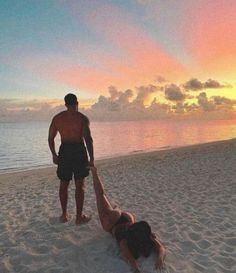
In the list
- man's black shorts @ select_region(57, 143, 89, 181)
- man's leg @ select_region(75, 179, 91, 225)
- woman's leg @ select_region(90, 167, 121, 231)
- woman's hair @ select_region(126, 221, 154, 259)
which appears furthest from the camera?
man's leg @ select_region(75, 179, 91, 225)

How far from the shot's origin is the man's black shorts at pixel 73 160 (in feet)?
18.5

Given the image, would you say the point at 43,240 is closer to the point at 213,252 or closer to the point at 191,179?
the point at 213,252

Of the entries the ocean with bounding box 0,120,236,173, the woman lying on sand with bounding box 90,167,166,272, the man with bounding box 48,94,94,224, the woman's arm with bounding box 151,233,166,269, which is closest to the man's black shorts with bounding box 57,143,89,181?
the man with bounding box 48,94,94,224

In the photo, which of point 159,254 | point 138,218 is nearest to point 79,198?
point 138,218

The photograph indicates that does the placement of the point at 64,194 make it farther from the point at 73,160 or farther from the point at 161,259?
the point at 161,259

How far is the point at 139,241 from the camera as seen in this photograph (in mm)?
4375

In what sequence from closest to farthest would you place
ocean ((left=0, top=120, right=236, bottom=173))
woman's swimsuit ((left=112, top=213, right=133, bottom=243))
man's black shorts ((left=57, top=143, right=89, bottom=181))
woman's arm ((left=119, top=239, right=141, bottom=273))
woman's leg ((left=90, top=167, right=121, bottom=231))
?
woman's arm ((left=119, top=239, right=141, bottom=273))
woman's swimsuit ((left=112, top=213, right=133, bottom=243))
woman's leg ((left=90, top=167, right=121, bottom=231))
man's black shorts ((left=57, top=143, right=89, bottom=181))
ocean ((left=0, top=120, right=236, bottom=173))

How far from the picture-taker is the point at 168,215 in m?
6.46

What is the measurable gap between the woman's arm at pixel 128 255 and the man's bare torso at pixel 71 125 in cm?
203

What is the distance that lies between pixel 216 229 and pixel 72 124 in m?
3.05

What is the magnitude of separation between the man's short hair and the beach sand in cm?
216

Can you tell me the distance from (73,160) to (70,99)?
1041mm

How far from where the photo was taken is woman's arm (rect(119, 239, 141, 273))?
4.11 m

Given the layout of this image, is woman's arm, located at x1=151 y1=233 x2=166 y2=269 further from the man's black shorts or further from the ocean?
the ocean
